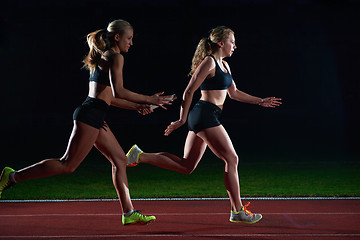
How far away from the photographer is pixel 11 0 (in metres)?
43.8

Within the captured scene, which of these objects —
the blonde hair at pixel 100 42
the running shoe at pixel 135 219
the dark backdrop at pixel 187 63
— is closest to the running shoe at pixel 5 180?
the running shoe at pixel 135 219

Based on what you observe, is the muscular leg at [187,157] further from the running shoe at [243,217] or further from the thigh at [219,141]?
the running shoe at [243,217]

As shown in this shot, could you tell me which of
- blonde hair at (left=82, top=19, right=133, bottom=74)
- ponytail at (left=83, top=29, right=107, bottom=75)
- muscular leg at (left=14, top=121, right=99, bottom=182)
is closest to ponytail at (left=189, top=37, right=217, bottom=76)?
blonde hair at (left=82, top=19, right=133, bottom=74)

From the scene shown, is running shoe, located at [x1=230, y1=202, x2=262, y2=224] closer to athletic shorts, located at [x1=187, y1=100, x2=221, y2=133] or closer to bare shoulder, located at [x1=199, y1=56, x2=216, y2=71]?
athletic shorts, located at [x1=187, y1=100, x2=221, y2=133]

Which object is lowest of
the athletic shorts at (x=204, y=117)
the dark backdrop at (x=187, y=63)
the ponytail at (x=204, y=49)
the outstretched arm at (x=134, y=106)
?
the dark backdrop at (x=187, y=63)

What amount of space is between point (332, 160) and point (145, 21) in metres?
29.1

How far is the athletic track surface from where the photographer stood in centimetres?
603

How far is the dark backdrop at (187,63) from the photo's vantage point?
3475 cm

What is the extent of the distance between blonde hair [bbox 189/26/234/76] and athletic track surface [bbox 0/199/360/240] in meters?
1.83

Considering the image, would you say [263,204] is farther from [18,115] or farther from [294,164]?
[18,115]

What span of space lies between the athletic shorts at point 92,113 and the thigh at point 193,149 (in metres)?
1.19

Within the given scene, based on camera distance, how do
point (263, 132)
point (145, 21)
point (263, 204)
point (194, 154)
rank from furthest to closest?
point (145, 21) → point (263, 132) → point (263, 204) → point (194, 154)

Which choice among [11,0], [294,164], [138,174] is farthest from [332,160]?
[11,0]

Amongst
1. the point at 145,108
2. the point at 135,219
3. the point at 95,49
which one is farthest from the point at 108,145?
the point at 95,49
